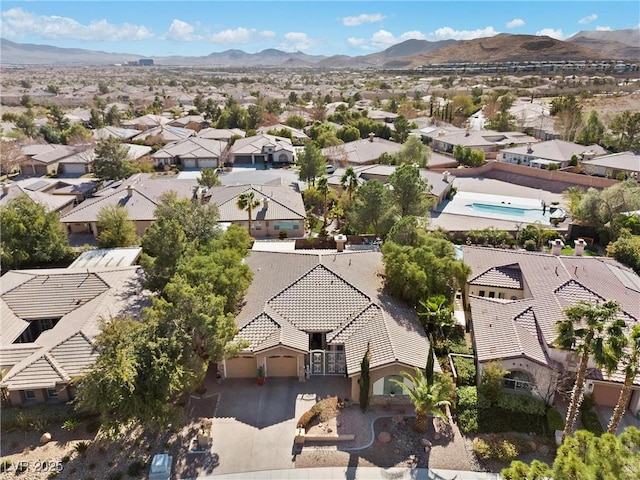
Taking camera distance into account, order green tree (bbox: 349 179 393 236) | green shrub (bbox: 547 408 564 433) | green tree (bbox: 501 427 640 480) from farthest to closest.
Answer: green tree (bbox: 349 179 393 236), green shrub (bbox: 547 408 564 433), green tree (bbox: 501 427 640 480)

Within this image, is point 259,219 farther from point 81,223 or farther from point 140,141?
point 140,141

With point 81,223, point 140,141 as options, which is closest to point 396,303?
point 81,223

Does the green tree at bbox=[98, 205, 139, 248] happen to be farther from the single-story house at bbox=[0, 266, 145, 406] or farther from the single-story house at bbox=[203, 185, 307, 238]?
the single-story house at bbox=[203, 185, 307, 238]

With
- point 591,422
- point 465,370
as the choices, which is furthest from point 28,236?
point 591,422

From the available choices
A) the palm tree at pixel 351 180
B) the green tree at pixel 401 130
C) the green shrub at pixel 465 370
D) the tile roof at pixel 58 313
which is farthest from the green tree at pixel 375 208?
the green tree at pixel 401 130

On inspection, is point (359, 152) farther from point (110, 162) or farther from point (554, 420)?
point (554, 420)

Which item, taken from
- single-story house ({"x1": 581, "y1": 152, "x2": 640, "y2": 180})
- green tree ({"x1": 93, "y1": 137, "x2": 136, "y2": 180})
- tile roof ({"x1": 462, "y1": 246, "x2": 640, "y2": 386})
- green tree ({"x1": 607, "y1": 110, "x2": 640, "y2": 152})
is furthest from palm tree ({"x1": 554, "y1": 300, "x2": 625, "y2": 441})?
green tree ({"x1": 607, "y1": 110, "x2": 640, "y2": 152})
